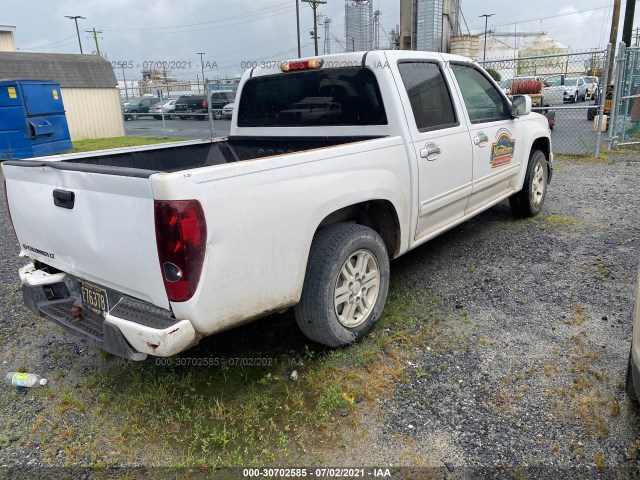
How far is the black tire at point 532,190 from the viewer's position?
567 cm

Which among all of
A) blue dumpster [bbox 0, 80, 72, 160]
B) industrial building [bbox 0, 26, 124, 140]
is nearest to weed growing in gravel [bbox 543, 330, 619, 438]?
blue dumpster [bbox 0, 80, 72, 160]

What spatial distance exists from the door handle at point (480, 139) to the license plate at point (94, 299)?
318 centimetres

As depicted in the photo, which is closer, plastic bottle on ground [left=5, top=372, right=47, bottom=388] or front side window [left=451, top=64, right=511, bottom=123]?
plastic bottle on ground [left=5, top=372, right=47, bottom=388]

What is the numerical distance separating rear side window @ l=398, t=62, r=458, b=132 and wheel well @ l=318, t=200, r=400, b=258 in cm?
69

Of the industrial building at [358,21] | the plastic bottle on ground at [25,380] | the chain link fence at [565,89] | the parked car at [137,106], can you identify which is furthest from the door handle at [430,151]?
the parked car at [137,106]

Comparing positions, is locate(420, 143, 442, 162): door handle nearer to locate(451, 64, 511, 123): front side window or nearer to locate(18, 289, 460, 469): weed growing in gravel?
locate(451, 64, 511, 123): front side window

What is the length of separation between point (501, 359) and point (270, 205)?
1.75 m

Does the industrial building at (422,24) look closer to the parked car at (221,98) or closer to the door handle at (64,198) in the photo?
the parked car at (221,98)

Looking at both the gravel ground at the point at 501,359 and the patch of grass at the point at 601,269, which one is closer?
the gravel ground at the point at 501,359

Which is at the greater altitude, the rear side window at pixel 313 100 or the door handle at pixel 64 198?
the rear side window at pixel 313 100

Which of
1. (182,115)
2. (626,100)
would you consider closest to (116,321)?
(626,100)

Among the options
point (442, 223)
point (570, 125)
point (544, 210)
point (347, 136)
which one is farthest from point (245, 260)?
point (570, 125)

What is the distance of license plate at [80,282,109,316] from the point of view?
277cm

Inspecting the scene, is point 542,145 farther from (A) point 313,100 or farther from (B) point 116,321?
(B) point 116,321
